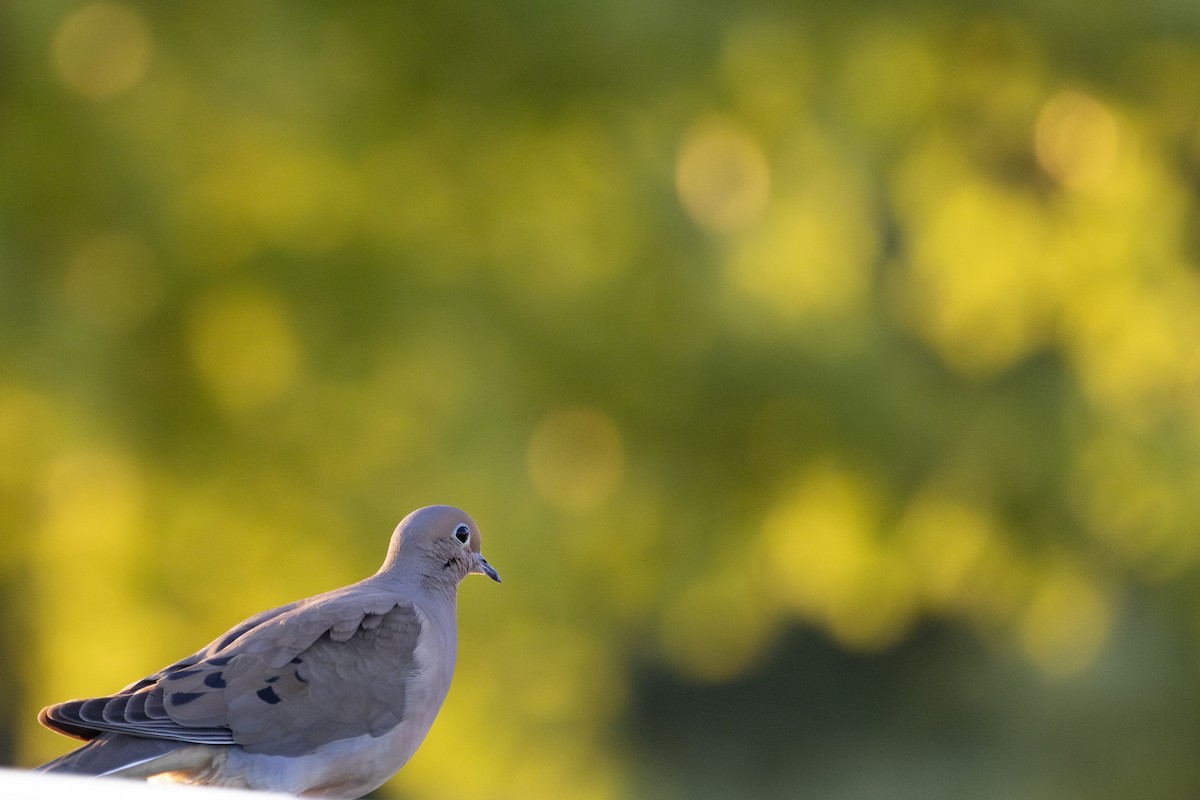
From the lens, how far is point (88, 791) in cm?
180

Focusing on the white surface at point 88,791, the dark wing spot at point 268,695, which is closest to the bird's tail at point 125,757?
the dark wing spot at point 268,695

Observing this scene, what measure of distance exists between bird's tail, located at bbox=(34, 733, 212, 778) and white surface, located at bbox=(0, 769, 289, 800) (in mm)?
941

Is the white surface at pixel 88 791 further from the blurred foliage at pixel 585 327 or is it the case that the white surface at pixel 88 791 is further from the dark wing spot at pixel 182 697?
the blurred foliage at pixel 585 327

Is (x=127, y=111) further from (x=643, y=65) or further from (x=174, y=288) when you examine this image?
(x=643, y=65)

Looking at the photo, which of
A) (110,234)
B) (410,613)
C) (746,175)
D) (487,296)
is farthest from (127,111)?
(410,613)

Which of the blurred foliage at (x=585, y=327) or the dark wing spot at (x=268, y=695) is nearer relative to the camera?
the dark wing spot at (x=268, y=695)

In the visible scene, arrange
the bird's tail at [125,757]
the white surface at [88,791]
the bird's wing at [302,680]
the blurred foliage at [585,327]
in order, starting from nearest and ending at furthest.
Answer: the white surface at [88,791], the bird's tail at [125,757], the bird's wing at [302,680], the blurred foliage at [585,327]

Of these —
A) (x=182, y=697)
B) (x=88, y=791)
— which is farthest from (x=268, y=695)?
(x=88, y=791)

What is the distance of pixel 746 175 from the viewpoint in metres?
7.04

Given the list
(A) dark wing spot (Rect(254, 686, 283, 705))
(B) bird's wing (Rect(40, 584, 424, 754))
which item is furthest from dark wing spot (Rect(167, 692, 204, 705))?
(A) dark wing spot (Rect(254, 686, 283, 705))

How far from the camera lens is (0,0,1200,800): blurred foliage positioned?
6.63 meters

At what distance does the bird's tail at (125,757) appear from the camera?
2.80m

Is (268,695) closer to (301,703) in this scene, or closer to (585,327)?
(301,703)

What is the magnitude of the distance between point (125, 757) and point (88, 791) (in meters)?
1.09
